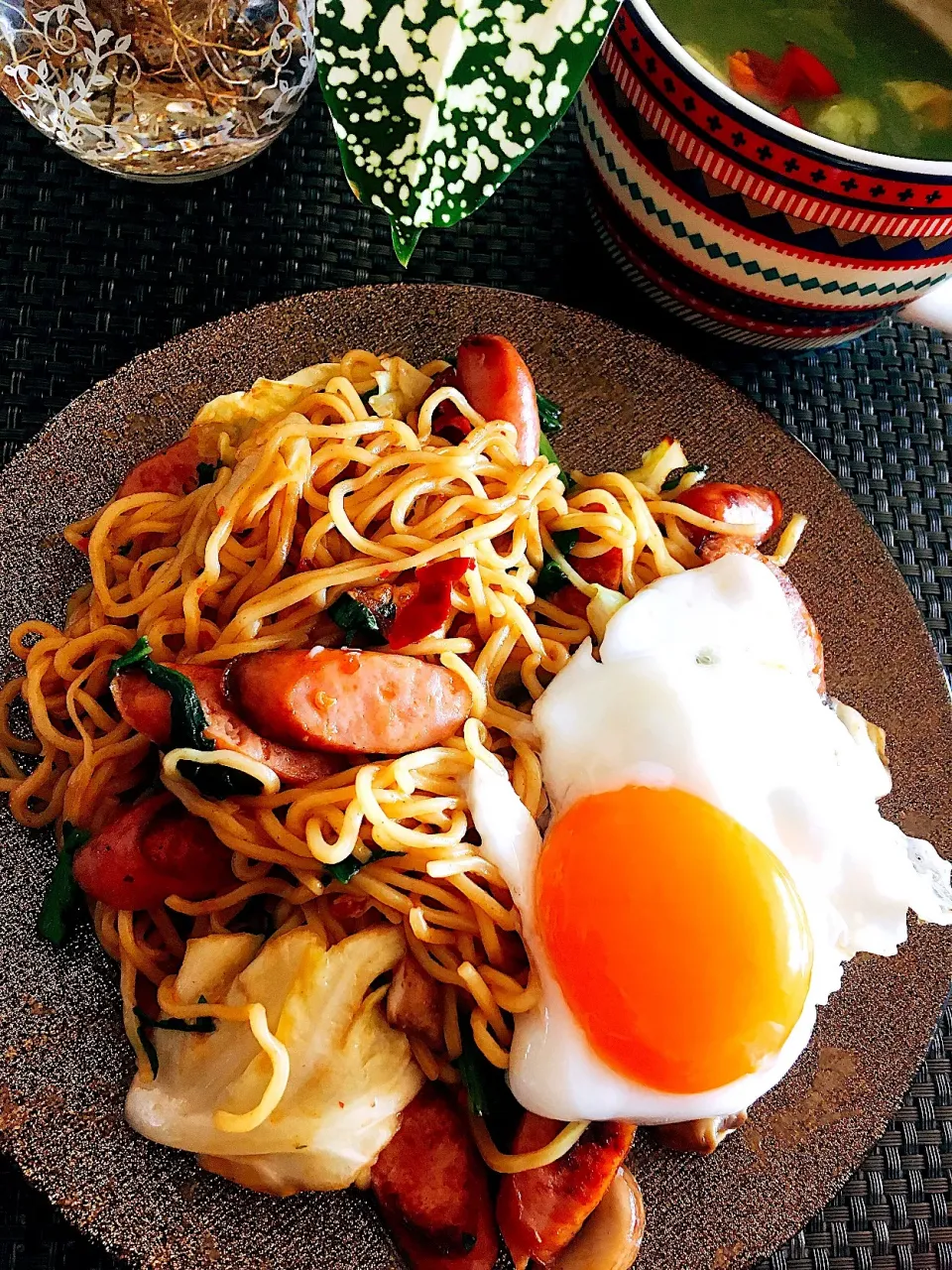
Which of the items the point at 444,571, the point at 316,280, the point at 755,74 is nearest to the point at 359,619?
the point at 444,571

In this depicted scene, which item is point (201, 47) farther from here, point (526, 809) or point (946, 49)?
point (526, 809)

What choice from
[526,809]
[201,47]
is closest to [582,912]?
[526,809]

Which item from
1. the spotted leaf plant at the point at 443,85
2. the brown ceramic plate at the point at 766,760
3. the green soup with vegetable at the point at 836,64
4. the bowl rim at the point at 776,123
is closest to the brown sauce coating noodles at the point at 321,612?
the brown ceramic plate at the point at 766,760

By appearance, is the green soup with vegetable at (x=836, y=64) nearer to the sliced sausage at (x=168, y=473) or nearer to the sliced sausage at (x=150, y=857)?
the sliced sausage at (x=168, y=473)

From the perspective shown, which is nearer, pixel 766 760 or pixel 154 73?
pixel 766 760

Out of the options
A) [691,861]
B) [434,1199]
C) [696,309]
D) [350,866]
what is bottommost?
[434,1199]

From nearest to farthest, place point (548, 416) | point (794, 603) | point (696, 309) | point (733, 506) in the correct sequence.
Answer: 1. point (794, 603)
2. point (733, 506)
3. point (548, 416)
4. point (696, 309)

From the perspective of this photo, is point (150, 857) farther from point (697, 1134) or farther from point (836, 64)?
point (836, 64)
